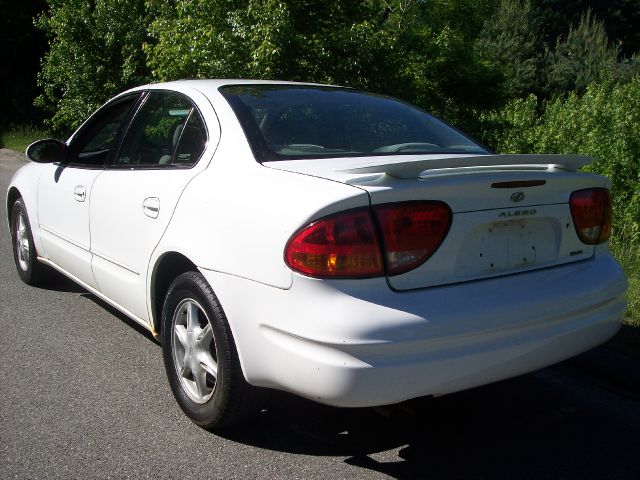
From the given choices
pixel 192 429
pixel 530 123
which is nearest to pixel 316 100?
pixel 192 429

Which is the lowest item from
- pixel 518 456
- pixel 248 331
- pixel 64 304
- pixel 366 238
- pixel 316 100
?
pixel 64 304

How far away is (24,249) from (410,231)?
4.19 m

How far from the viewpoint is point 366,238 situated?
2.66 metres

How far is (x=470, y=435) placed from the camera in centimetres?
339

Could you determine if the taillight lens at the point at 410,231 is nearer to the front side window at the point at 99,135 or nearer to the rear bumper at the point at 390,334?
the rear bumper at the point at 390,334

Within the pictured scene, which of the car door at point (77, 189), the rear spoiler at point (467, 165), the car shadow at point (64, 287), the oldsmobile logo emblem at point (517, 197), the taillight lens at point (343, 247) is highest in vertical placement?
the rear spoiler at point (467, 165)

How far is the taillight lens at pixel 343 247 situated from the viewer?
2.65 metres

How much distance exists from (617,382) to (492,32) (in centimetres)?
3544

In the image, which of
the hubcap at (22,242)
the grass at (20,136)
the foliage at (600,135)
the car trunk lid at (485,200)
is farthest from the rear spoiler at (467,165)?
the grass at (20,136)

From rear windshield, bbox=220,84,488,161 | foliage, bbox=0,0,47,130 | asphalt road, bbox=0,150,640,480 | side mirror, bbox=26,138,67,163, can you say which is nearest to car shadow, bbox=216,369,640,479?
asphalt road, bbox=0,150,640,480

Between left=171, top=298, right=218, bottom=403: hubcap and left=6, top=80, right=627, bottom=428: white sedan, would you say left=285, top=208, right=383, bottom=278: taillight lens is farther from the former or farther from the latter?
left=171, top=298, right=218, bottom=403: hubcap

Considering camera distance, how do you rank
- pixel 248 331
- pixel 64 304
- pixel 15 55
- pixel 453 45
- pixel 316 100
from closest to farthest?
pixel 248 331
pixel 316 100
pixel 64 304
pixel 453 45
pixel 15 55

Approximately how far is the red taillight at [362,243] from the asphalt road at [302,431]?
611 mm

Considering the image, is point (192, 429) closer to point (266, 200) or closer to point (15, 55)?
point (266, 200)
